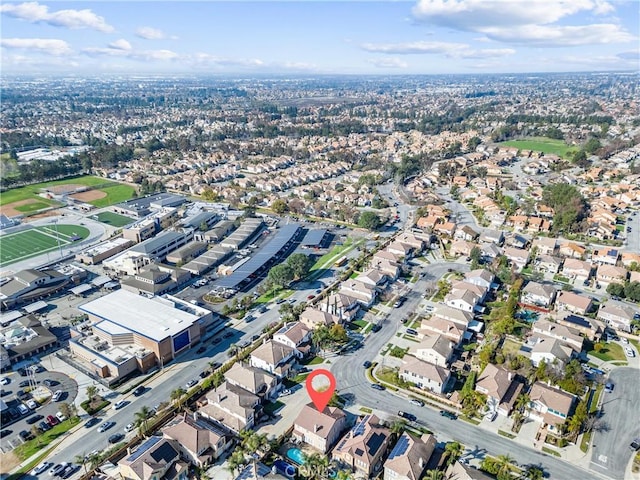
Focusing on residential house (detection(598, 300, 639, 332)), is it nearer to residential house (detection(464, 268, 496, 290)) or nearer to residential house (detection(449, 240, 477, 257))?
residential house (detection(464, 268, 496, 290))

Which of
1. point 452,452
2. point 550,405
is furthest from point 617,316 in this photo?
point 452,452

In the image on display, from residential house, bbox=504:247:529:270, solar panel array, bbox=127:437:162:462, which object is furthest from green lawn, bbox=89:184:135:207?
residential house, bbox=504:247:529:270

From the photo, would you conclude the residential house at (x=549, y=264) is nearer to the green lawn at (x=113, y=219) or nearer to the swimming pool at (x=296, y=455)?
the swimming pool at (x=296, y=455)

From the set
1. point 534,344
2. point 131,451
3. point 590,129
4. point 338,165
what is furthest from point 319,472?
point 590,129

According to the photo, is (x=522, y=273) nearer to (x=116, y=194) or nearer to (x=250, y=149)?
(x=116, y=194)

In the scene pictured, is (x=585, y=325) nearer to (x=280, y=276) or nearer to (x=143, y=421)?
(x=280, y=276)
